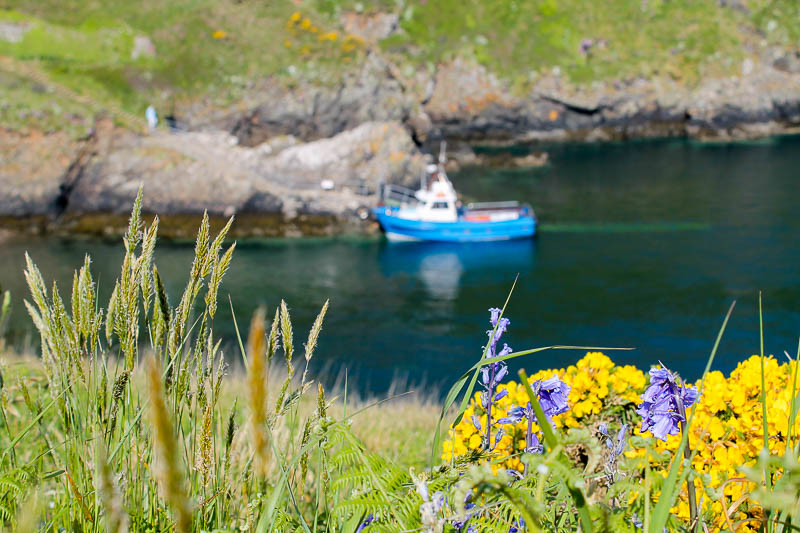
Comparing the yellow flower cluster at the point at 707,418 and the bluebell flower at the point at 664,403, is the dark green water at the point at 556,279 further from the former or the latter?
the bluebell flower at the point at 664,403

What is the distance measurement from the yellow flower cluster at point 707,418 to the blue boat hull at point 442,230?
22162 millimetres

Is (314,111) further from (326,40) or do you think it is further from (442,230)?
(442,230)

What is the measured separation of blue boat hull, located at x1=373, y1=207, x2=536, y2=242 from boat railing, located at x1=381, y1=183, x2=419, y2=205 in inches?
127

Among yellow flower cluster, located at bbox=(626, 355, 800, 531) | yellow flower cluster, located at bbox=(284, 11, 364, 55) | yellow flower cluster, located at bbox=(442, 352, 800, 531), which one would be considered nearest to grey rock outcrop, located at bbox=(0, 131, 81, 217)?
yellow flower cluster, located at bbox=(284, 11, 364, 55)

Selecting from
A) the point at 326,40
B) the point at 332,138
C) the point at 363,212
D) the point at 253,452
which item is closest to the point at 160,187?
the point at 363,212

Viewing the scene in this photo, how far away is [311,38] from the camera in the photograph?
3909cm

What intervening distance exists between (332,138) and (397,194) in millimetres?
5388

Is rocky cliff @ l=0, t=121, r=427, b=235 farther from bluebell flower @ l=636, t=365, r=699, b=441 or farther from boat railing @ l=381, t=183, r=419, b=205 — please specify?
bluebell flower @ l=636, t=365, r=699, b=441

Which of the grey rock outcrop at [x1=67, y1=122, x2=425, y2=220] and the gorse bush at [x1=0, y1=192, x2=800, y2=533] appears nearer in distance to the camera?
the gorse bush at [x1=0, y1=192, x2=800, y2=533]

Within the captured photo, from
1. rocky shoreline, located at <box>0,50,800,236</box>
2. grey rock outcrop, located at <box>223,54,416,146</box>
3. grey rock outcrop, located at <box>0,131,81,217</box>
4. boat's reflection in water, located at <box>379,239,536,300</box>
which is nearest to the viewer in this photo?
boat's reflection in water, located at <box>379,239,536,300</box>

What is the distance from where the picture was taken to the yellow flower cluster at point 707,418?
2572 millimetres

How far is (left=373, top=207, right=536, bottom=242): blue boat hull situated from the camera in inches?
1026

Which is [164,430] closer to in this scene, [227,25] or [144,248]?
[144,248]

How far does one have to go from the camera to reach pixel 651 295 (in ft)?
63.2
